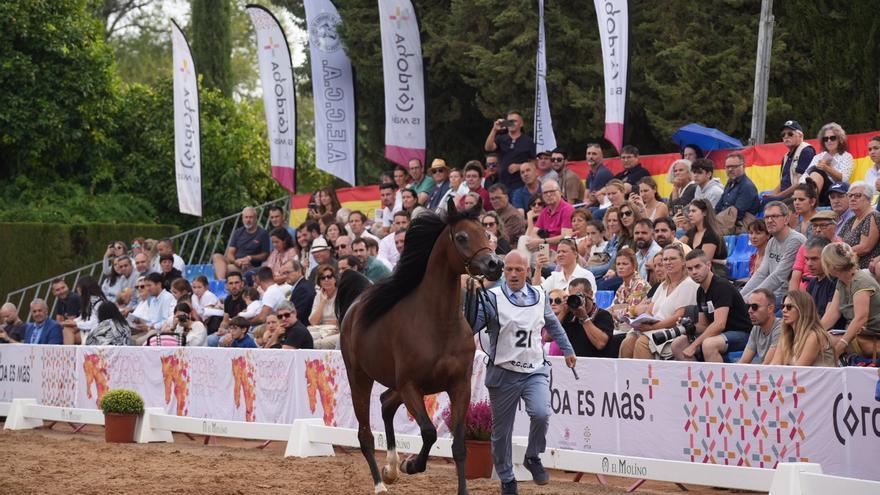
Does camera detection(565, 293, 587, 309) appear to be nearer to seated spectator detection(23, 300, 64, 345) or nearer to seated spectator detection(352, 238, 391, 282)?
seated spectator detection(352, 238, 391, 282)

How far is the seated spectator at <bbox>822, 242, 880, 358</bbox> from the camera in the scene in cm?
1016

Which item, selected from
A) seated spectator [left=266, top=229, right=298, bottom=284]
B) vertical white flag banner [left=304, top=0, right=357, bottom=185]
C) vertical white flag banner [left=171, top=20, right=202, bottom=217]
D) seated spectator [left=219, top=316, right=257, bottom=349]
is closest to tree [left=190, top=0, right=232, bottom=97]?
vertical white flag banner [left=171, top=20, right=202, bottom=217]

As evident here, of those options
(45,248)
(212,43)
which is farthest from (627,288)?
(212,43)

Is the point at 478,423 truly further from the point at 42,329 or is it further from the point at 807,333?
the point at 42,329

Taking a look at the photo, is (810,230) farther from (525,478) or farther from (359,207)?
(359,207)

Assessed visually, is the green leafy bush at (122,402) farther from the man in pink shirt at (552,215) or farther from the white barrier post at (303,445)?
the man in pink shirt at (552,215)

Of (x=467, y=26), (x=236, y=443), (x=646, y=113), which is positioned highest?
(x=467, y=26)

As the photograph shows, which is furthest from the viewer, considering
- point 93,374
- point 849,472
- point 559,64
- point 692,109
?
point 559,64

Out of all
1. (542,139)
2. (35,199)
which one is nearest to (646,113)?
(542,139)

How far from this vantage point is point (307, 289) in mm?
16641

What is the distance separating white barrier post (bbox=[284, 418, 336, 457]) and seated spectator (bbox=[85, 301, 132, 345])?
557cm

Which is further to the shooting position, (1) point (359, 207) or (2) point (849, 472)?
(1) point (359, 207)

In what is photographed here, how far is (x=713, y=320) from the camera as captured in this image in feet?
37.9

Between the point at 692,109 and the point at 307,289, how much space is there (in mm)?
8091
